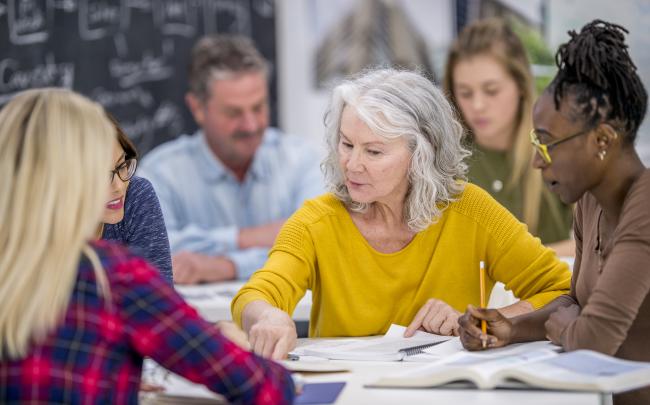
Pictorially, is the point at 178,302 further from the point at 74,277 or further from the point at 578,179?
the point at 578,179

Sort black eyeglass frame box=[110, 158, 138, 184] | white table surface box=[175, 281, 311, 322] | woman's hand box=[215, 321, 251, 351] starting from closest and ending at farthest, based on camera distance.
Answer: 1. woman's hand box=[215, 321, 251, 351]
2. black eyeglass frame box=[110, 158, 138, 184]
3. white table surface box=[175, 281, 311, 322]

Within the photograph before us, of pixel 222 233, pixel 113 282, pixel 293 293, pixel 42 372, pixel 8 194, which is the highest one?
pixel 8 194

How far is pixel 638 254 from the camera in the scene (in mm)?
1888

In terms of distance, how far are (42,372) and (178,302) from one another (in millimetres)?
229

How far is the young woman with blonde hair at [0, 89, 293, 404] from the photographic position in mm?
1440

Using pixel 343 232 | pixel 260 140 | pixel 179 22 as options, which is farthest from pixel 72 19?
pixel 343 232

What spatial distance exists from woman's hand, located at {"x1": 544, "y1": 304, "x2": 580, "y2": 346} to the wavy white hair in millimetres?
602

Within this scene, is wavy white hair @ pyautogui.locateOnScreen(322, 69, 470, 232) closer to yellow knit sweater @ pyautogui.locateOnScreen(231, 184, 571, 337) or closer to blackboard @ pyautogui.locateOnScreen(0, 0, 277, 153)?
yellow knit sweater @ pyautogui.locateOnScreen(231, 184, 571, 337)

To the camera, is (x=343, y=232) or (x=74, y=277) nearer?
(x=74, y=277)

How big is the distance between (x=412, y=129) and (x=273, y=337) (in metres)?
0.74

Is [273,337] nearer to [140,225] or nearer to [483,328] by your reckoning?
[483,328]

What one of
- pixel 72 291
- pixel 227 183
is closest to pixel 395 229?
pixel 72 291

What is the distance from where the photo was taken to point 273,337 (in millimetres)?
2146

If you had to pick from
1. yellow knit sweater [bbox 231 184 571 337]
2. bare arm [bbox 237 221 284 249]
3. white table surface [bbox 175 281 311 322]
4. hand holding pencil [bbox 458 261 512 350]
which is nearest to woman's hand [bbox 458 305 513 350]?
hand holding pencil [bbox 458 261 512 350]
